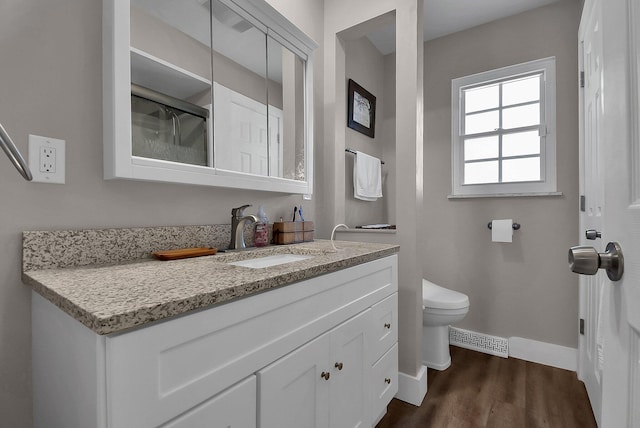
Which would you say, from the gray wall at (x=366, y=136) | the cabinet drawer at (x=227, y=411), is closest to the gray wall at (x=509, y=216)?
the gray wall at (x=366, y=136)

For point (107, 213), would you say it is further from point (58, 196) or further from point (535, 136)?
point (535, 136)

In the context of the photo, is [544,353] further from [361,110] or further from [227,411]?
[227,411]

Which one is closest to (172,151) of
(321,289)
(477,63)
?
(321,289)

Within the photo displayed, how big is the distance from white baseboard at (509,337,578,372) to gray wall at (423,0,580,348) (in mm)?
41

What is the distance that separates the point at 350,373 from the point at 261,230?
2.42 ft

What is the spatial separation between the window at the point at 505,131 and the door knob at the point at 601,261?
6.67ft

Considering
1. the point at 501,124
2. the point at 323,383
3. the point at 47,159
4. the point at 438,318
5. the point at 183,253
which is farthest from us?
the point at 501,124

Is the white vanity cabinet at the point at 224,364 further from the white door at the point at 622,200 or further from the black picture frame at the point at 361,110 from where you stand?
the black picture frame at the point at 361,110

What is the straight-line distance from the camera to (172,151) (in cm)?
115

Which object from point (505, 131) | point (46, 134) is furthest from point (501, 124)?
point (46, 134)

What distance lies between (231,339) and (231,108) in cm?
104

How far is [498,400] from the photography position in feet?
A: 5.70

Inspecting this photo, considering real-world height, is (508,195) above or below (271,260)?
above

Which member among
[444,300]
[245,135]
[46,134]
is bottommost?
[444,300]
